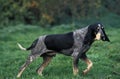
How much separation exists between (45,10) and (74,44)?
17317 millimetres

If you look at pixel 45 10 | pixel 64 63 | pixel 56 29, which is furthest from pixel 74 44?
pixel 45 10

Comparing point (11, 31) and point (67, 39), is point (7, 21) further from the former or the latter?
point (67, 39)

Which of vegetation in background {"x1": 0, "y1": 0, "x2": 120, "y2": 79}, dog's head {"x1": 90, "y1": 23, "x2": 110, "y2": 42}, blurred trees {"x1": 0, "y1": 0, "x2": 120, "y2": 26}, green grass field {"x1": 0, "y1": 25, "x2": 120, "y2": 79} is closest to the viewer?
dog's head {"x1": 90, "y1": 23, "x2": 110, "y2": 42}

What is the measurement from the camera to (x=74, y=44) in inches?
500

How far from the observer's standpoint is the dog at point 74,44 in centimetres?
1250

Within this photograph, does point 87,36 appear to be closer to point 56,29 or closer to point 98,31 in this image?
point 98,31

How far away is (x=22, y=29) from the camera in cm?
2544

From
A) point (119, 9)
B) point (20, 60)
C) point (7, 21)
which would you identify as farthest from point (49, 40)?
point (119, 9)

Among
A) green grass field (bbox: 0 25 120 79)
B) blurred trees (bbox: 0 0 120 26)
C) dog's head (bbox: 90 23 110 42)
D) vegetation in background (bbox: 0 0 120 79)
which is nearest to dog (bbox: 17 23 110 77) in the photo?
dog's head (bbox: 90 23 110 42)

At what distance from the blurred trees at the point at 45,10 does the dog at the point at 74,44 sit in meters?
16.7

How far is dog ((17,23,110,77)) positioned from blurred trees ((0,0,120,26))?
16.7 meters

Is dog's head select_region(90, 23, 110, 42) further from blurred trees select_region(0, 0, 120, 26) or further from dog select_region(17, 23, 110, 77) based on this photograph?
blurred trees select_region(0, 0, 120, 26)

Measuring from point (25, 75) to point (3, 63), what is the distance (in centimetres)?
252

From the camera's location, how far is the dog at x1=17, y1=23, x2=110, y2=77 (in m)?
12.5
